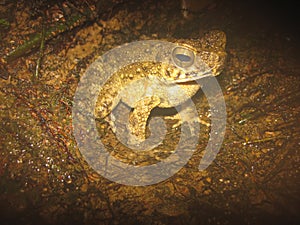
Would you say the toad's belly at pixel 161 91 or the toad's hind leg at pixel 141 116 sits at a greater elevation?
the toad's belly at pixel 161 91

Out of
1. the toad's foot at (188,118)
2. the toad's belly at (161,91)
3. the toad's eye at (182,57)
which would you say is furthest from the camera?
the toad's belly at (161,91)

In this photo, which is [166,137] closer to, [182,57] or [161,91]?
[161,91]

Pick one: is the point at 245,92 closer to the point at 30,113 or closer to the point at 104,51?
the point at 104,51

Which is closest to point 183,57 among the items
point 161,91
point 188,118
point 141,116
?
point 161,91

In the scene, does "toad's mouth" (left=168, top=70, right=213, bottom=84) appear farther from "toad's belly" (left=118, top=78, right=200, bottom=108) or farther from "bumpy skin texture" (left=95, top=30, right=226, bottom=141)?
"toad's belly" (left=118, top=78, right=200, bottom=108)

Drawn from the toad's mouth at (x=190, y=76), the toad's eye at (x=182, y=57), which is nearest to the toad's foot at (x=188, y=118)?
the toad's mouth at (x=190, y=76)

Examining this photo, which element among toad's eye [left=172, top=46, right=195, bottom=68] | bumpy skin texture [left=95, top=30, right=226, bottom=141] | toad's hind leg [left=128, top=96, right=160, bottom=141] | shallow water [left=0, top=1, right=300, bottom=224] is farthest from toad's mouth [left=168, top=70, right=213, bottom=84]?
shallow water [left=0, top=1, right=300, bottom=224]

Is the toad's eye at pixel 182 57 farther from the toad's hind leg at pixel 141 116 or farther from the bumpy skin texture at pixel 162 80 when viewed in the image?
the toad's hind leg at pixel 141 116

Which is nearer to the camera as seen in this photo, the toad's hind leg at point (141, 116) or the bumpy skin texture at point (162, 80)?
the bumpy skin texture at point (162, 80)

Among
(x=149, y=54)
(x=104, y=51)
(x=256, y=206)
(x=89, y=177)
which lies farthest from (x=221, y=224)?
(x=104, y=51)
